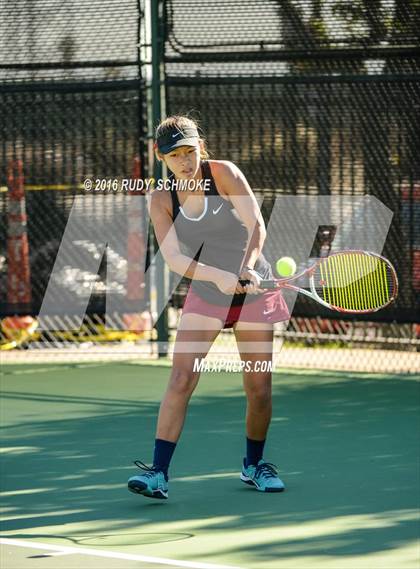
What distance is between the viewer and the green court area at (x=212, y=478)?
5094mm

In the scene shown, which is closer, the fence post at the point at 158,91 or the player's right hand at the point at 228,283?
the player's right hand at the point at 228,283

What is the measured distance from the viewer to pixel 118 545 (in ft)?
17.1

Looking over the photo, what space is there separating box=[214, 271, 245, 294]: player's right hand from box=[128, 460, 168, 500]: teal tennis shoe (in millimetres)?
925

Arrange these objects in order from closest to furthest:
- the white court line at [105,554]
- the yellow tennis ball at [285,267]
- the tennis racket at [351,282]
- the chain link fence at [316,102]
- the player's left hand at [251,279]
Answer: the white court line at [105,554] → the player's left hand at [251,279] → the tennis racket at [351,282] → the yellow tennis ball at [285,267] → the chain link fence at [316,102]

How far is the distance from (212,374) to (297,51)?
270 centimetres

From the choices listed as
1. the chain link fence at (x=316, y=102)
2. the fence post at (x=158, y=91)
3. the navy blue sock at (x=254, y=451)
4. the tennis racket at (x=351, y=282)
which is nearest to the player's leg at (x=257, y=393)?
the navy blue sock at (x=254, y=451)

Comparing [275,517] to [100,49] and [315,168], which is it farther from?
[100,49]

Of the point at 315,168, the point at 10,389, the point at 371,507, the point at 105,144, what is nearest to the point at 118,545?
the point at 371,507

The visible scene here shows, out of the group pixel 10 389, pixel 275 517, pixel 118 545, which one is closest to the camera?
pixel 118 545

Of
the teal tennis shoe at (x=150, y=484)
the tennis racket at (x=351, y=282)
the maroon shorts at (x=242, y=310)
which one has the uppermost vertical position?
the tennis racket at (x=351, y=282)

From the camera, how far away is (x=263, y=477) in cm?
612

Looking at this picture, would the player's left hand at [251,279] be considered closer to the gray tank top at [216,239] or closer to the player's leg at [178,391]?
the gray tank top at [216,239]

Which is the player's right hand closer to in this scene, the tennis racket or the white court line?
the tennis racket

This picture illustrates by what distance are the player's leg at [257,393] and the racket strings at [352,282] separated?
0.33 m
